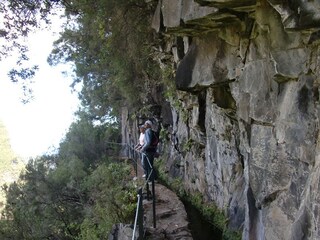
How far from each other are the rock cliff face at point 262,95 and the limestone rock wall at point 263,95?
0.01 metres

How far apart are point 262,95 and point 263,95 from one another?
0.02m

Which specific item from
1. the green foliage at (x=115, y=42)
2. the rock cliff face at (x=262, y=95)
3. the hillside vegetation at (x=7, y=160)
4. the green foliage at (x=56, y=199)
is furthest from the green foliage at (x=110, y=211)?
the hillside vegetation at (x=7, y=160)

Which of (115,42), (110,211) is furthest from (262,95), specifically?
(115,42)

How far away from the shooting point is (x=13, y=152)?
41938 millimetres

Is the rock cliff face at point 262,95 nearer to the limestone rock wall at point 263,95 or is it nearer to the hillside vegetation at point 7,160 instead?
the limestone rock wall at point 263,95

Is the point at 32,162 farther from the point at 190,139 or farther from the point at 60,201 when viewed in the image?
the point at 190,139

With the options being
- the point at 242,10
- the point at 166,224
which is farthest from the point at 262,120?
the point at 166,224

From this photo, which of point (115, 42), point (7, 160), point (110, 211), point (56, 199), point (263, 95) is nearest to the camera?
point (263, 95)

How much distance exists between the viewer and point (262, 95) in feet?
17.3

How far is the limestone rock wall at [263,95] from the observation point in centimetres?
409

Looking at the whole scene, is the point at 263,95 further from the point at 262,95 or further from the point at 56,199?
the point at 56,199

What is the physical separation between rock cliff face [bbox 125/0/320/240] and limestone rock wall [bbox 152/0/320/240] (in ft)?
0.04

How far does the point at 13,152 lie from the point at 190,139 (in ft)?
117

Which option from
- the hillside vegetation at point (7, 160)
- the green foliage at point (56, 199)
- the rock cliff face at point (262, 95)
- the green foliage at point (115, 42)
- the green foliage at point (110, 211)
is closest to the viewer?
the rock cliff face at point (262, 95)
